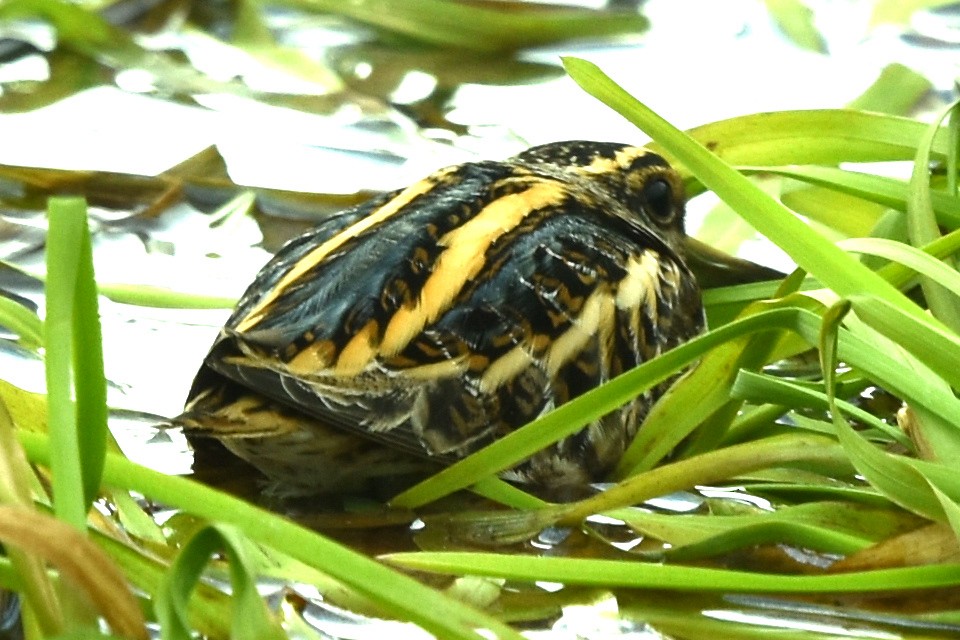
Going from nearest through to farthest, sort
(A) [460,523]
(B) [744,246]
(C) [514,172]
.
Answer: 1. (A) [460,523]
2. (C) [514,172]
3. (B) [744,246]

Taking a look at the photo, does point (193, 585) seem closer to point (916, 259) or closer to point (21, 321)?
point (21, 321)

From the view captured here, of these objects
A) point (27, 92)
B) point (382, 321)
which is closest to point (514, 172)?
point (382, 321)

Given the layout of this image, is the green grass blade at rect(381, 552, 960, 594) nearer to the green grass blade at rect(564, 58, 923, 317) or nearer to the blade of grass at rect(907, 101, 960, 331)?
the green grass blade at rect(564, 58, 923, 317)

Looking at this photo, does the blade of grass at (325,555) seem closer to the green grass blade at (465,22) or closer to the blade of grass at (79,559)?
the blade of grass at (79,559)

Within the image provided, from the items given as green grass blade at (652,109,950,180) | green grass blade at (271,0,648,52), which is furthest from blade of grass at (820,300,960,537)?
green grass blade at (271,0,648,52)

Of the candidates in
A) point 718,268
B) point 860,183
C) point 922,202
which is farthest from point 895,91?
point 922,202

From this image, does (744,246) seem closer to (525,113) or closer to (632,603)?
(525,113)

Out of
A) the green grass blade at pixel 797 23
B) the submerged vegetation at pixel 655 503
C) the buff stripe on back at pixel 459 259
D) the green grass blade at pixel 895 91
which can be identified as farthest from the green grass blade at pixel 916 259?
the green grass blade at pixel 797 23
